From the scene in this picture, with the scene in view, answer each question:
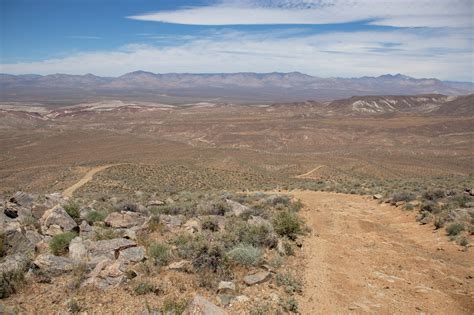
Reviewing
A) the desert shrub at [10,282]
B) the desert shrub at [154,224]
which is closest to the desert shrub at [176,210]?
the desert shrub at [154,224]

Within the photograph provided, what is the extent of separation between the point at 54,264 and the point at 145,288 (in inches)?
90.8

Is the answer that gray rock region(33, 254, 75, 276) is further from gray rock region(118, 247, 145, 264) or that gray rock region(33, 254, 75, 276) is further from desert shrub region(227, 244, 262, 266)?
desert shrub region(227, 244, 262, 266)

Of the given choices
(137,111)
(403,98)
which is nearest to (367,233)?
(137,111)

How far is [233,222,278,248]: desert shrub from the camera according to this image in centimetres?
1012

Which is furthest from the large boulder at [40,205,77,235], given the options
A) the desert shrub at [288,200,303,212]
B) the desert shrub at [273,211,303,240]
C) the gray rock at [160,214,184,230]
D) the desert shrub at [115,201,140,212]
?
the desert shrub at [288,200,303,212]

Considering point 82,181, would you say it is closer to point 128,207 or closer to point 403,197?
point 128,207

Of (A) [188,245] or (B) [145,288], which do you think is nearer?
(B) [145,288]

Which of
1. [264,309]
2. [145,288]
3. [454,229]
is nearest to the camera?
[264,309]

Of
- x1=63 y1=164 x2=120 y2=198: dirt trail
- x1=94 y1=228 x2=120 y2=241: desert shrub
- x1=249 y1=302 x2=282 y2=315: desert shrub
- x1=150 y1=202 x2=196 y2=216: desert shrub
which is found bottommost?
x1=63 y1=164 x2=120 y2=198: dirt trail

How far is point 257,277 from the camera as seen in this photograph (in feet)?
26.7

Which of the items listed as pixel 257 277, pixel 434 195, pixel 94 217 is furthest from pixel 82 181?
pixel 257 277

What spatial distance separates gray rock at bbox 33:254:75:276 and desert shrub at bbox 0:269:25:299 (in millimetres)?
506

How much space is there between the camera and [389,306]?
303 inches

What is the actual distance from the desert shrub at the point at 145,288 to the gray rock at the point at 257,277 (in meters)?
1.92
